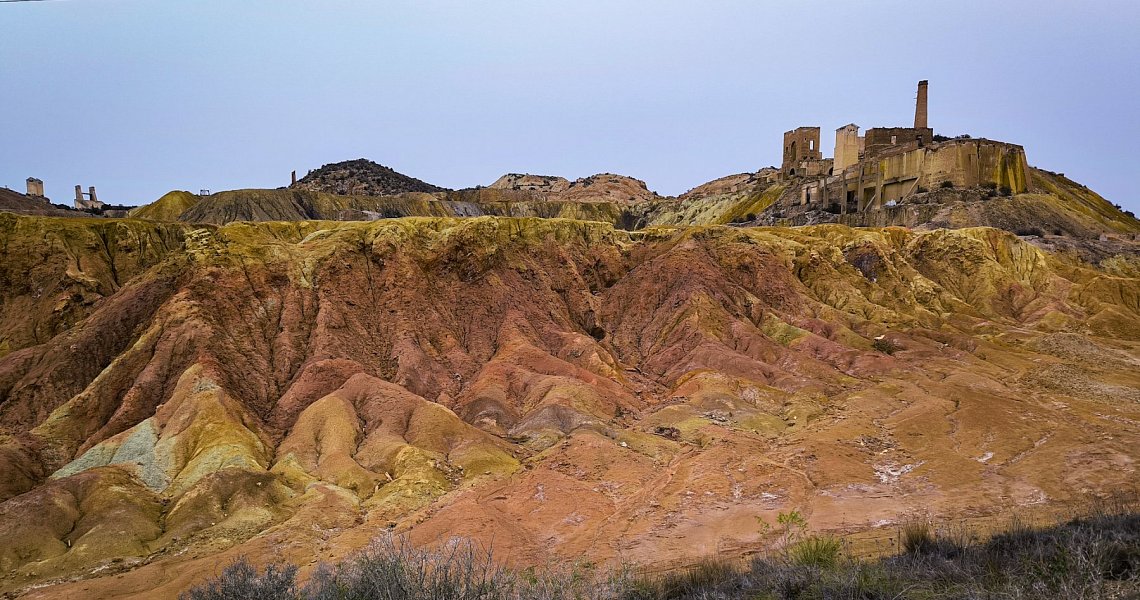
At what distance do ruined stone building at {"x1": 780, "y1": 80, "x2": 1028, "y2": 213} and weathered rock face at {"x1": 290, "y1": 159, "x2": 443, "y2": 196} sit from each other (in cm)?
5883

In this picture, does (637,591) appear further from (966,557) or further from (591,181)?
(591,181)

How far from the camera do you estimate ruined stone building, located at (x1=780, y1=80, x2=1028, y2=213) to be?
6094 cm

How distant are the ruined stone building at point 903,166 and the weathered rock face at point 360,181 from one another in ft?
193

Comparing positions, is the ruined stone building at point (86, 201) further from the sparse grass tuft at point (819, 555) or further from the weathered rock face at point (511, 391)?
the sparse grass tuft at point (819, 555)

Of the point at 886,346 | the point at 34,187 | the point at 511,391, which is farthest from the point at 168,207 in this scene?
the point at 886,346

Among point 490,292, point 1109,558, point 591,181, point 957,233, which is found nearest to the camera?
point 1109,558

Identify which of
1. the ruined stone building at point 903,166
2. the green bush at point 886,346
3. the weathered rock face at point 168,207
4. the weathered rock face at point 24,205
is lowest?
the green bush at point 886,346

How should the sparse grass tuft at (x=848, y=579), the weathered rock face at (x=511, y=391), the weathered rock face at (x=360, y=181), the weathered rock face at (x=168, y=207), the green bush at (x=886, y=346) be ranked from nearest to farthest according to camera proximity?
the sparse grass tuft at (x=848, y=579), the weathered rock face at (x=511, y=391), the green bush at (x=886, y=346), the weathered rock face at (x=168, y=207), the weathered rock face at (x=360, y=181)

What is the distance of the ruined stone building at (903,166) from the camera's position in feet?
200

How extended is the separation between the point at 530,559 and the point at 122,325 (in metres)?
22.6

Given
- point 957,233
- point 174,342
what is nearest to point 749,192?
point 957,233

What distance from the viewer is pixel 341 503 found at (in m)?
22.0

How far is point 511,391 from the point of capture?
32.0 metres

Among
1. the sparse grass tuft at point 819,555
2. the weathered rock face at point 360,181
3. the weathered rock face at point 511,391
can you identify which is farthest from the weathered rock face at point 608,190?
the sparse grass tuft at point 819,555
